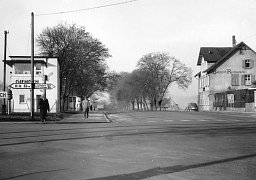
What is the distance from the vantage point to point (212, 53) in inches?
2830

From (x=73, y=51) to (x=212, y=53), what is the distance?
1247 inches

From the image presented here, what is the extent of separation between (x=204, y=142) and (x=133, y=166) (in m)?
5.04

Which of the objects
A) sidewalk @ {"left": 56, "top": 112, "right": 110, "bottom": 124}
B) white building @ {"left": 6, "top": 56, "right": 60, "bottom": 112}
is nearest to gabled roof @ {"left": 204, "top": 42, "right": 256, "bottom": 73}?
white building @ {"left": 6, "top": 56, "right": 60, "bottom": 112}

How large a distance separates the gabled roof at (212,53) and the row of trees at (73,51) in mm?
24378

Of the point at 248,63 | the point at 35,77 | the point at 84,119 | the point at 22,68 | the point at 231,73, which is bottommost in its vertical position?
the point at 84,119

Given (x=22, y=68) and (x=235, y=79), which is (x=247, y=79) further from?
(x=22, y=68)

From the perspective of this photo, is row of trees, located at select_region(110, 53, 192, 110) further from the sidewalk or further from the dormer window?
the sidewalk

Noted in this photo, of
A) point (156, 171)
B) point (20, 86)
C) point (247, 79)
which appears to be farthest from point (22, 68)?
point (156, 171)

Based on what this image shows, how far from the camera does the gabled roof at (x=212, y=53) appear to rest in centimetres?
7056

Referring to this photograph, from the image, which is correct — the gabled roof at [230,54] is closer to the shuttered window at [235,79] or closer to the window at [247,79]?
the shuttered window at [235,79]

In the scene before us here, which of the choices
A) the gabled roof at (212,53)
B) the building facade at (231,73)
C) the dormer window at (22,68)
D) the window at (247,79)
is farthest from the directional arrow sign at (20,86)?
the gabled roof at (212,53)

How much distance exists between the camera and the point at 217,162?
825 cm

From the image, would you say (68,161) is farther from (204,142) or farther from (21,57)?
(21,57)

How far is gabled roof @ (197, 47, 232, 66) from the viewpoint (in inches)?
2778
